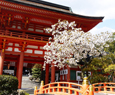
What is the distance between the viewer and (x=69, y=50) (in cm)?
991

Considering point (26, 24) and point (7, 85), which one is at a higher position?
point (26, 24)

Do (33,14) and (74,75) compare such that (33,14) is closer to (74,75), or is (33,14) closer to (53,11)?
(53,11)

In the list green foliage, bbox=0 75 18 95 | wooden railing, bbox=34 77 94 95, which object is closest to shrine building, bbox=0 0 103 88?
green foliage, bbox=0 75 18 95

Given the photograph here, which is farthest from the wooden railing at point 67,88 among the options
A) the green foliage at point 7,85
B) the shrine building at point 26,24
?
the shrine building at point 26,24

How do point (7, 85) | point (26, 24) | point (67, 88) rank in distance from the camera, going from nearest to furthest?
point (67, 88) < point (7, 85) < point (26, 24)

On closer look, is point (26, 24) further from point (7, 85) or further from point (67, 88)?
point (67, 88)

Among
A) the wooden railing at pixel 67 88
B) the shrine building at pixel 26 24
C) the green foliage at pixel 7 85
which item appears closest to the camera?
the wooden railing at pixel 67 88

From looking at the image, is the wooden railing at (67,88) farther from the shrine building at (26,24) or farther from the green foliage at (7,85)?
the shrine building at (26,24)

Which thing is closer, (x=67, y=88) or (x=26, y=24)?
(x=67, y=88)

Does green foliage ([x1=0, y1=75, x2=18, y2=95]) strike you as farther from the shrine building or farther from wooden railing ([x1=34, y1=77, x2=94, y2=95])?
the shrine building

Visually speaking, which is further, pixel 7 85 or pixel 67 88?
pixel 7 85

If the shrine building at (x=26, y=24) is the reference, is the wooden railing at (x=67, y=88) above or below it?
below

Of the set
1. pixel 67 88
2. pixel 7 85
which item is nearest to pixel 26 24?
pixel 7 85

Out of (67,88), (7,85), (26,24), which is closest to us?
(67,88)
